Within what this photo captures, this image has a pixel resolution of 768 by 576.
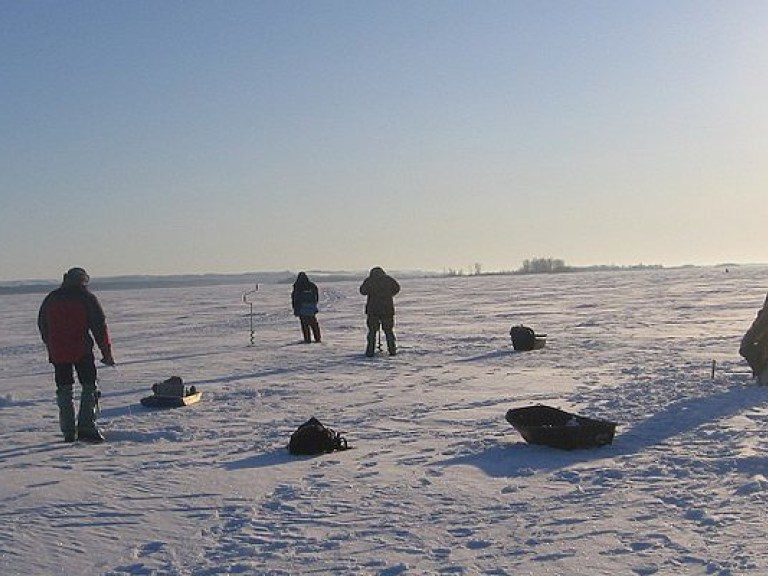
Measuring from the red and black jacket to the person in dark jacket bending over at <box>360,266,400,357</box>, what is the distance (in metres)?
8.38

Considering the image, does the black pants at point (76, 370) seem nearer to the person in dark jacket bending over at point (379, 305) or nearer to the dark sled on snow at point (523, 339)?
the person in dark jacket bending over at point (379, 305)

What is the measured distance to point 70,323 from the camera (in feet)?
28.6

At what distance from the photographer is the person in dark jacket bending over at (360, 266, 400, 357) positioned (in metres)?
16.8

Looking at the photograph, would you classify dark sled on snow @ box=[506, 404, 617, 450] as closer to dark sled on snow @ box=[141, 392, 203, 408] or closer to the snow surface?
the snow surface

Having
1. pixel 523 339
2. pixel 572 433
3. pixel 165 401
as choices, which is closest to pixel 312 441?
pixel 572 433

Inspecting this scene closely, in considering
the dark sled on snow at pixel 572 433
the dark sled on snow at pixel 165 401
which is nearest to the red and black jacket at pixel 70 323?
the dark sled on snow at pixel 165 401

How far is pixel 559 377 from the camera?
13.3 metres

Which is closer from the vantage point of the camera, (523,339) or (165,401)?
(165,401)

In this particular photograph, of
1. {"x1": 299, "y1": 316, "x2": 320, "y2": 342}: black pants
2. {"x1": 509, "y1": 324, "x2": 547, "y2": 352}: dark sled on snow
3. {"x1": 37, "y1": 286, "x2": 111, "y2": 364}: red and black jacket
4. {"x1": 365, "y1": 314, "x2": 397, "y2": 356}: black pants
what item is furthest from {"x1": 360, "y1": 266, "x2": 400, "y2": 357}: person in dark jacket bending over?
{"x1": 37, "y1": 286, "x2": 111, "y2": 364}: red and black jacket

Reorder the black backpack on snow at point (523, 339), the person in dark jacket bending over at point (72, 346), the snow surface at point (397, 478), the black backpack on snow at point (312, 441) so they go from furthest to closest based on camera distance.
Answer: the black backpack on snow at point (523, 339)
the person in dark jacket bending over at point (72, 346)
the black backpack on snow at point (312, 441)
the snow surface at point (397, 478)

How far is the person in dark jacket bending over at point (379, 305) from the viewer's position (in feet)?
55.0

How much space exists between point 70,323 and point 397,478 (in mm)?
4110

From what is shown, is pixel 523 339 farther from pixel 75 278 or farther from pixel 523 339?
pixel 75 278

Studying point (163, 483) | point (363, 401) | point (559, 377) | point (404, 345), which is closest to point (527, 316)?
point (404, 345)
